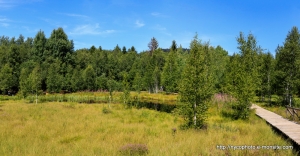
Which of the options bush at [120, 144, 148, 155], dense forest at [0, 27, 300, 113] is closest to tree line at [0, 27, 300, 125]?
dense forest at [0, 27, 300, 113]

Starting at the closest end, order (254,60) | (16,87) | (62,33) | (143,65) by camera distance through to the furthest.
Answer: (254,60) → (16,87) → (62,33) → (143,65)

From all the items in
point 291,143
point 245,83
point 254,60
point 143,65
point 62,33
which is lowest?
point 291,143

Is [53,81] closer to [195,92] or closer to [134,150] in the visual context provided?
[195,92]

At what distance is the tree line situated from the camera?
48.5 feet

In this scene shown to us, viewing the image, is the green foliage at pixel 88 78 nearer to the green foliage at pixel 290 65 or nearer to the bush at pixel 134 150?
the green foliage at pixel 290 65

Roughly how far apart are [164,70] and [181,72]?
46.6ft

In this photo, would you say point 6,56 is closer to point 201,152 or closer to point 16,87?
point 16,87

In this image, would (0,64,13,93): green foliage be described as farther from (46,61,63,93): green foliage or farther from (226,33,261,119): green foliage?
(226,33,261,119): green foliage

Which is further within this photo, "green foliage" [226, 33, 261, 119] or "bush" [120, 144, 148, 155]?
"green foliage" [226, 33, 261, 119]

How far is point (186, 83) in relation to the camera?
1442cm

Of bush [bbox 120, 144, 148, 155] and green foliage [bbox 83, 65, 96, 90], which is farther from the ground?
green foliage [bbox 83, 65, 96, 90]

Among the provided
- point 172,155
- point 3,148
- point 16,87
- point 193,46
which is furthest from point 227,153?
point 16,87

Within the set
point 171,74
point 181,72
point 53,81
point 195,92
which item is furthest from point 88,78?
point 195,92

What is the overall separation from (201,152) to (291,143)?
513 centimetres
